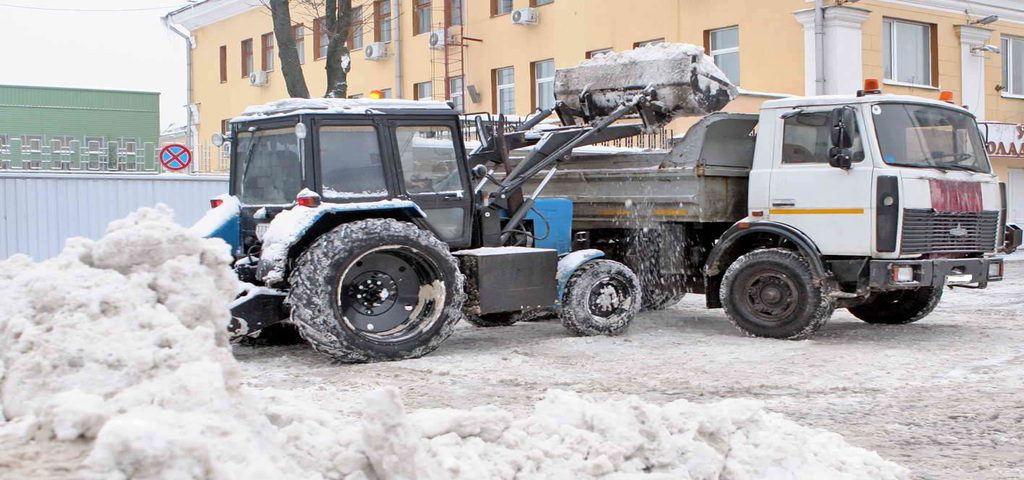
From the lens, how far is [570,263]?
10.2 m

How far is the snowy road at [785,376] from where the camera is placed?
20.2ft

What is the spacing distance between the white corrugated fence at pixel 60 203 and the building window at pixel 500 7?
11.8 metres

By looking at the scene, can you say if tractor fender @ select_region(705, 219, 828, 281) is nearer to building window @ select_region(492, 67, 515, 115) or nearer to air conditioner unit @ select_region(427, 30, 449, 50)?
building window @ select_region(492, 67, 515, 115)

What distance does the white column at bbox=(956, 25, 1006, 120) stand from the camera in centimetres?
2375

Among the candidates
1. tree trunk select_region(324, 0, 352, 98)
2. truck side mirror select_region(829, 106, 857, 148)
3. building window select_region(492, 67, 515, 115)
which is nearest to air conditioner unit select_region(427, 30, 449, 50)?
building window select_region(492, 67, 515, 115)

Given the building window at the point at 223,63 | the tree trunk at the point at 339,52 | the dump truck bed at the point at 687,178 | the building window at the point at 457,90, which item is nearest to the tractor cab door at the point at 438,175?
the dump truck bed at the point at 687,178

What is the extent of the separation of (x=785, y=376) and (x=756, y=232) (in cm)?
242

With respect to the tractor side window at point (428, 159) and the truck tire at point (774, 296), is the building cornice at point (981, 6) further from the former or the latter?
the tractor side window at point (428, 159)

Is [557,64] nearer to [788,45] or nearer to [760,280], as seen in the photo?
[788,45]

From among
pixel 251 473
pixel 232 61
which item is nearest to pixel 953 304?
pixel 251 473

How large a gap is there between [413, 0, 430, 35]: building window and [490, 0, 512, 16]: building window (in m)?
2.72

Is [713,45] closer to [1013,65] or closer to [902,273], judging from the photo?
[1013,65]

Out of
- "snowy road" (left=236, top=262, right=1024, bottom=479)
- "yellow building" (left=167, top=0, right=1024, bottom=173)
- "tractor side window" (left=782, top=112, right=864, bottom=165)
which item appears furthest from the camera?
"yellow building" (left=167, top=0, right=1024, bottom=173)

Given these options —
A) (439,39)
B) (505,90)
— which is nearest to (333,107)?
(505,90)
